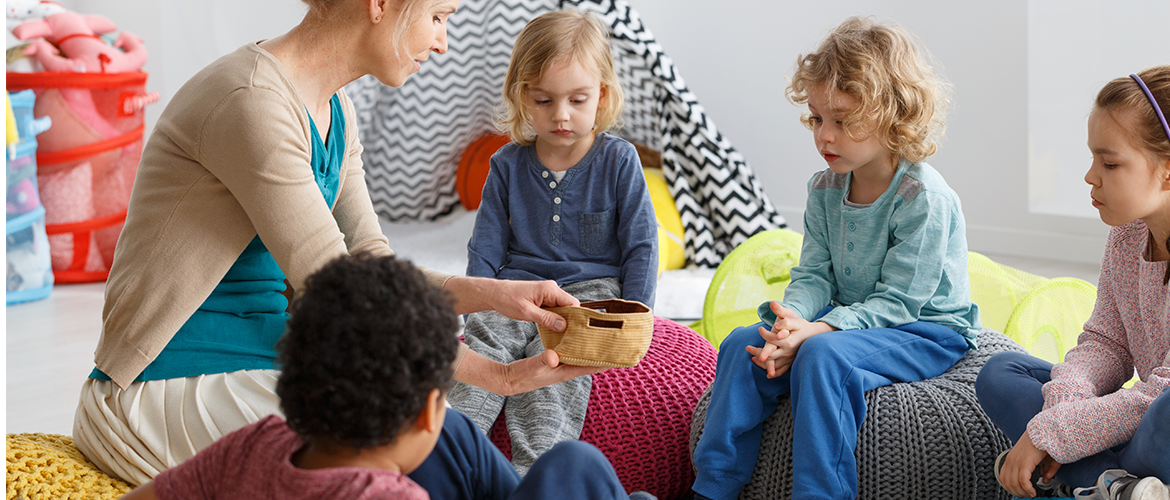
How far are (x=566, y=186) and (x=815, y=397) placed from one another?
0.77 metres

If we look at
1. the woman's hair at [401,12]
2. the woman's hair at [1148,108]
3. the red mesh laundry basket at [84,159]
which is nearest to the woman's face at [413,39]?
the woman's hair at [401,12]

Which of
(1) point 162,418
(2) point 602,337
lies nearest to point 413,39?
(2) point 602,337

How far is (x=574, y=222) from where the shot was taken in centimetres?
199

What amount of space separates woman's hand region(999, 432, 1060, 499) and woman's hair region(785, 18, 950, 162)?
0.53 meters

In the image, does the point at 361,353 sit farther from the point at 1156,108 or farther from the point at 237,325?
the point at 1156,108

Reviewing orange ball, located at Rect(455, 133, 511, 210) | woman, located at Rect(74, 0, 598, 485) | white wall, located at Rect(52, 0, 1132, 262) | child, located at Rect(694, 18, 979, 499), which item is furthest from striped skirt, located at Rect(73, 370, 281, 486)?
orange ball, located at Rect(455, 133, 511, 210)

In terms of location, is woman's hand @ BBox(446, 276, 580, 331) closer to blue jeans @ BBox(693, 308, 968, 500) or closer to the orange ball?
blue jeans @ BBox(693, 308, 968, 500)

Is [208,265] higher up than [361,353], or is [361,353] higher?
[361,353]

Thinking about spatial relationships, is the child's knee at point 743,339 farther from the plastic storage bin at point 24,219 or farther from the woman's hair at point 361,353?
the plastic storage bin at point 24,219

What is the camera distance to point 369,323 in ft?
2.54

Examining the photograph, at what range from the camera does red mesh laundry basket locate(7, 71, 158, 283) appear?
359 centimetres

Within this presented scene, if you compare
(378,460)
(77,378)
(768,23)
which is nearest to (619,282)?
(378,460)

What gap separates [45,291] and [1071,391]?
3388mm

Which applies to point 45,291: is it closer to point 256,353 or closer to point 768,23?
point 256,353
